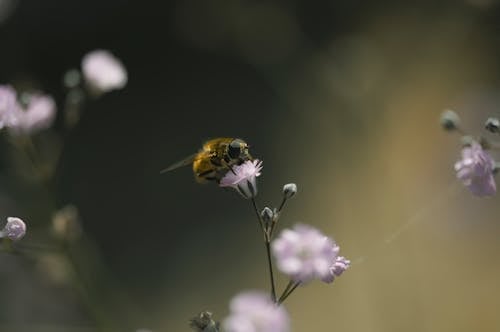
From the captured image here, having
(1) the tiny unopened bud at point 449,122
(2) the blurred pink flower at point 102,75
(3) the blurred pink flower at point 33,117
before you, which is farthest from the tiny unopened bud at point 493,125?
(2) the blurred pink flower at point 102,75

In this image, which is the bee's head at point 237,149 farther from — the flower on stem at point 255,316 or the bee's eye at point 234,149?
the flower on stem at point 255,316

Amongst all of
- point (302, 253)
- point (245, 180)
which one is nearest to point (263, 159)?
point (245, 180)

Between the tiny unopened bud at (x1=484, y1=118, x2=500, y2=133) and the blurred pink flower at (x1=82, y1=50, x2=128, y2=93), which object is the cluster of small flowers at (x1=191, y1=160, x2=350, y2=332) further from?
the blurred pink flower at (x1=82, y1=50, x2=128, y2=93)

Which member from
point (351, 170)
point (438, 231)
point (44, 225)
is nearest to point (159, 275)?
point (351, 170)

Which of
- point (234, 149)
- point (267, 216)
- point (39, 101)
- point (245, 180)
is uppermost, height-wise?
point (39, 101)

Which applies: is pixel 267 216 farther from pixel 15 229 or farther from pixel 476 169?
pixel 15 229

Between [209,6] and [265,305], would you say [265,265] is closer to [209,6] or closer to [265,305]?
[209,6]

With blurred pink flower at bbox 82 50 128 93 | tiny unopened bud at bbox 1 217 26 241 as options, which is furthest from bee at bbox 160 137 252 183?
blurred pink flower at bbox 82 50 128 93
